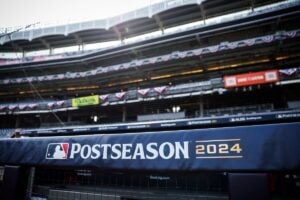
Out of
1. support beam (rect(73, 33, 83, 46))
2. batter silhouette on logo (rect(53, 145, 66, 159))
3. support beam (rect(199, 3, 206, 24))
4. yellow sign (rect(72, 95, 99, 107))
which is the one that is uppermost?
support beam (rect(73, 33, 83, 46))

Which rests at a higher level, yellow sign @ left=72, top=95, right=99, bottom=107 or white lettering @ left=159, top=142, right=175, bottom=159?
yellow sign @ left=72, top=95, right=99, bottom=107

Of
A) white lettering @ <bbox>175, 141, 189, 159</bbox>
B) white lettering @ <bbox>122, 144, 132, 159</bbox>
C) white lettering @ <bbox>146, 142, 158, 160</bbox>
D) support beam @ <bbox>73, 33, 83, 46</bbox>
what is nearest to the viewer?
white lettering @ <bbox>175, 141, 189, 159</bbox>

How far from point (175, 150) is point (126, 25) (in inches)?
1468

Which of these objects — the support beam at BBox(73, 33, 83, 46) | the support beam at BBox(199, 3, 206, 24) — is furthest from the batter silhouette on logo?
the support beam at BBox(73, 33, 83, 46)

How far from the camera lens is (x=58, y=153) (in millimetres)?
3531

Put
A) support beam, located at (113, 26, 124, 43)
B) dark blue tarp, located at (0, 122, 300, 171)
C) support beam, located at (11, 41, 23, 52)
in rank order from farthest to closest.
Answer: support beam, located at (11, 41, 23, 52) < support beam, located at (113, 26, 124, 43) < dark blue tarp, located at (0, 122, 300, 171)

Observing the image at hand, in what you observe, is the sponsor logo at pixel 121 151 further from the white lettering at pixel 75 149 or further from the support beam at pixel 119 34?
the support beam at pixel 119 34

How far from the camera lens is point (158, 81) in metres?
30.2

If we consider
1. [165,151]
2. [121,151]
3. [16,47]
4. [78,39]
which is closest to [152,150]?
[165,151]

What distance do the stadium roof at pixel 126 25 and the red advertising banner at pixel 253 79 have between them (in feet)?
48.0

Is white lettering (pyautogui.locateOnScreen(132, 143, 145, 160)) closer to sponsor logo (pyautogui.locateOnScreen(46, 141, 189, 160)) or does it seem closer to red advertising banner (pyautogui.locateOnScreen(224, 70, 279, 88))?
sponsor logo (pyautogui.locateOnScreen(46, 141, 189, 160))

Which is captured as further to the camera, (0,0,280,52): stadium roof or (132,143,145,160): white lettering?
(0,0,280,52): stadium roof

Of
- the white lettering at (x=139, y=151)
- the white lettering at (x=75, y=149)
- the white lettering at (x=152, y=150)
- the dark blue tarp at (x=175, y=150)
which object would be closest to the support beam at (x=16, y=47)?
the dark blue tarp at (x=175, y=150)

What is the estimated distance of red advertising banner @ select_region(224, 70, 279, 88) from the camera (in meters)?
20.4
